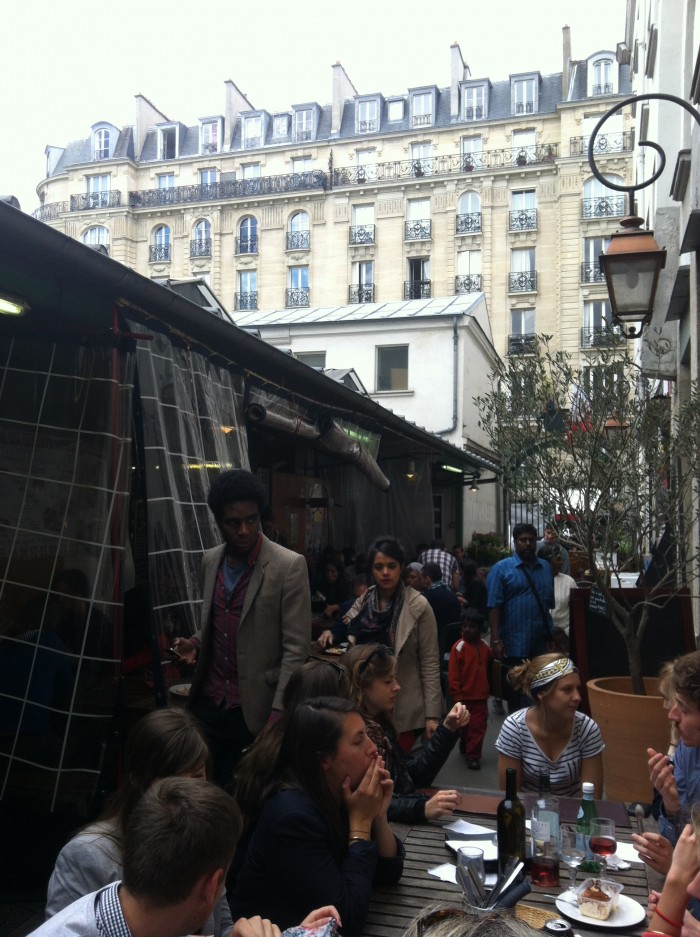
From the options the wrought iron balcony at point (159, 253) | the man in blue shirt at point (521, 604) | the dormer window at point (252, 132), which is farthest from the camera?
the dormer window at point (252, 132)

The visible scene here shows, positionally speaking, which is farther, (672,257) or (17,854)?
(672,257)

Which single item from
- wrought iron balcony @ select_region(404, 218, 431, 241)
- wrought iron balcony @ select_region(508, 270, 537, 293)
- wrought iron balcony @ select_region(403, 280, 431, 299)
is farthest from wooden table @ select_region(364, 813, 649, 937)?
wrought iron balcony @ select_region(404, 218, 431, 241)

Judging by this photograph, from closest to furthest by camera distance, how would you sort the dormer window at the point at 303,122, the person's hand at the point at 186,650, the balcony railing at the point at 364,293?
the person's hand at the point at 186,650 < the balcony railing at the point at 364,293 < the dormer window at the point at 303,122

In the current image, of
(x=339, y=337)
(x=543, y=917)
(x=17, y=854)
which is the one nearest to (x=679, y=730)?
(x=543, y=917)

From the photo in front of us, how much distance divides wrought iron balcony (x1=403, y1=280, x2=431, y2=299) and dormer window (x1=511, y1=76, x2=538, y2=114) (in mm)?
10262

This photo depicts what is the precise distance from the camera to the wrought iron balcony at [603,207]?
119 ft

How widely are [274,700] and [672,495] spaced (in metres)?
3.55

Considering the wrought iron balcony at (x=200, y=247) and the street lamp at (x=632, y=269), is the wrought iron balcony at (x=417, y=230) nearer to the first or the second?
the wrought iron balcony at (x=200, y=247)

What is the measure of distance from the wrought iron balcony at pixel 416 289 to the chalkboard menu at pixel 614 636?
110 ft

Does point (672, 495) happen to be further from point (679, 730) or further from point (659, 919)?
point (659, 919)

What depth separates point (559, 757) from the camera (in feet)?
13.3

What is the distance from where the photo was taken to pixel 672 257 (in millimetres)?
8641

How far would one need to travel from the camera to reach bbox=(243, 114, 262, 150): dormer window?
4609 centimetres

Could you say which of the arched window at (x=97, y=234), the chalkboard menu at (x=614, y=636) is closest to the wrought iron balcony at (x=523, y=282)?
the arched window at (x=97, y=234)
